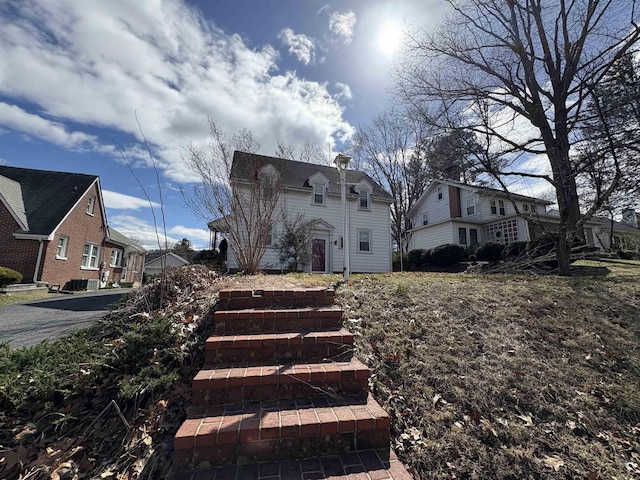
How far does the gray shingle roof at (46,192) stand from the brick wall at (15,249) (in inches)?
24.5

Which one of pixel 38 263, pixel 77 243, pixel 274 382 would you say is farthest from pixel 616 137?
pixel 77 243

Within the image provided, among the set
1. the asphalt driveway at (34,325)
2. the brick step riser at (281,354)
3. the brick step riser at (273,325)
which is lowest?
the asphalt driveway at (34,325)

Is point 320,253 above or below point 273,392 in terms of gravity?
above

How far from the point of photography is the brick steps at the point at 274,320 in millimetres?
3096

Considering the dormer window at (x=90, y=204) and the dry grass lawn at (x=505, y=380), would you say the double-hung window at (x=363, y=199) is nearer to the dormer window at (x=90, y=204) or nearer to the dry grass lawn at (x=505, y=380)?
the dry grass lawn at (x=505, y=380)

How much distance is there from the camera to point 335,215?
1588cm

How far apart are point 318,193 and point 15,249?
15.3m

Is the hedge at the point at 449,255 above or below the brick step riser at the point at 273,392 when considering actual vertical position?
above

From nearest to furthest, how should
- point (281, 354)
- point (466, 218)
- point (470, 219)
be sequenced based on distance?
point (281, 354)
point (470, 219)
point (466, 218)

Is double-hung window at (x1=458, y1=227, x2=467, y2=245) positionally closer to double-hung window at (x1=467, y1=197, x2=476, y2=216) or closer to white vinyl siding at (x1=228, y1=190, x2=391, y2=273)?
double-hung window at (x1=467, y1=197, x2=476, y2=216)

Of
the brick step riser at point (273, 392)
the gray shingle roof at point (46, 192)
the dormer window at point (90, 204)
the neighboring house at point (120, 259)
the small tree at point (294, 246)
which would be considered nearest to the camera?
the brick step riser at point (273, 392)

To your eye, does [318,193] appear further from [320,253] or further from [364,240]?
[364,240]

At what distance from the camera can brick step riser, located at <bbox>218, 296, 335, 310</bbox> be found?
3412mm

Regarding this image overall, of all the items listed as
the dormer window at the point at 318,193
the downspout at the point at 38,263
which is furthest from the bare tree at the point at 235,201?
the downspout at the point at 38,263
